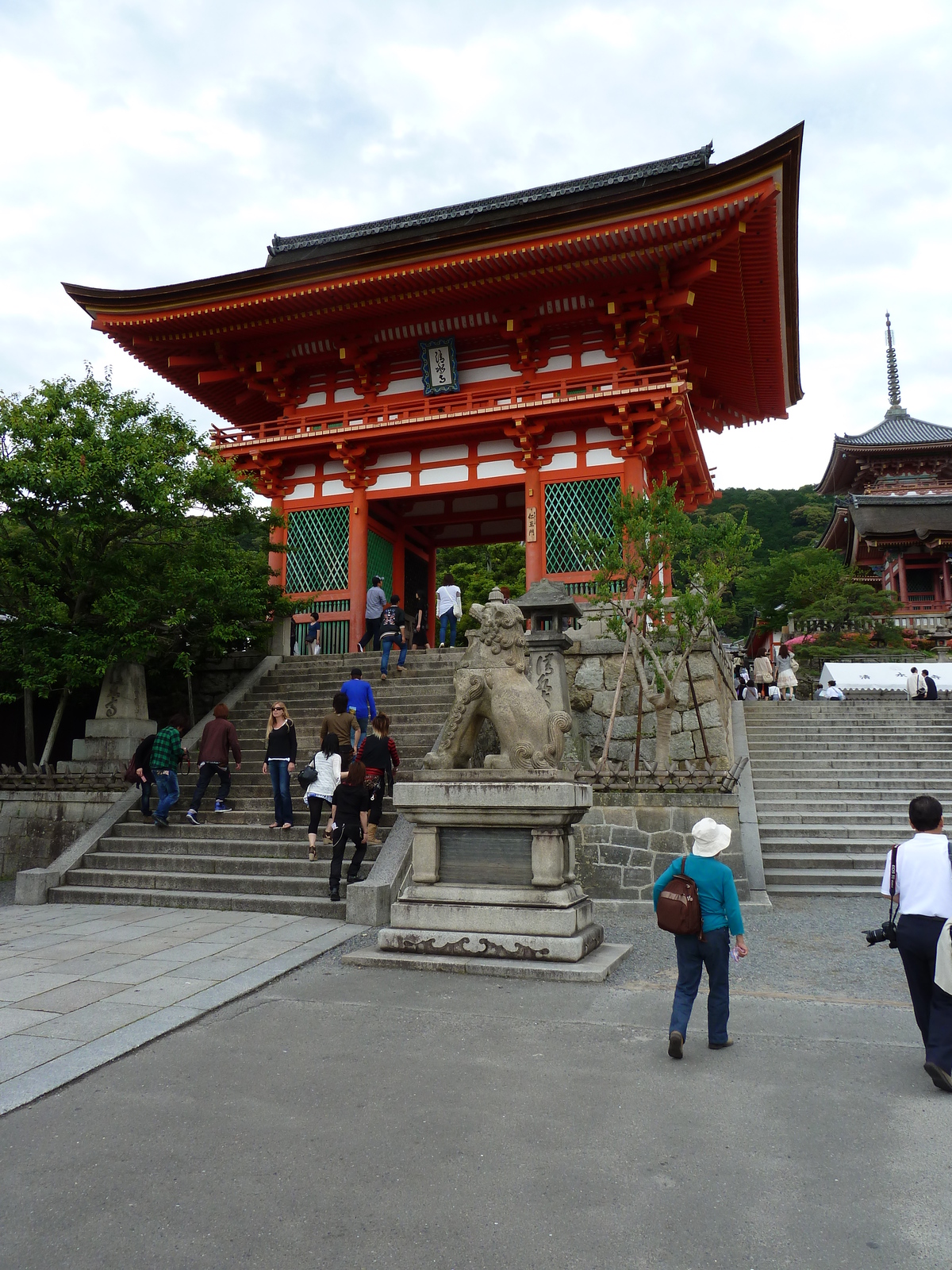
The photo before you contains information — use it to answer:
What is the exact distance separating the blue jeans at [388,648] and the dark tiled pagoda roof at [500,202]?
9.68 m

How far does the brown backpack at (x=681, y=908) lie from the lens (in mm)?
4164

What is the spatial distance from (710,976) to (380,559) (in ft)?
42.1

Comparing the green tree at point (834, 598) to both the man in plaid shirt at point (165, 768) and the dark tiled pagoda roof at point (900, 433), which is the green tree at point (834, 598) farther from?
the man in plaid shirt at point (165, 768)

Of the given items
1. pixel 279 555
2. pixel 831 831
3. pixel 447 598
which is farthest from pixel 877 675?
pixel 279 555

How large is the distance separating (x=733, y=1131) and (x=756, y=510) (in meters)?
56.8

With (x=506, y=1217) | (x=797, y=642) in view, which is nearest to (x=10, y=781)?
(x=506, y=1217)

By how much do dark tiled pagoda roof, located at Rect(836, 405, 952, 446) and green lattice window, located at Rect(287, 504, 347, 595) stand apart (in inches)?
1020

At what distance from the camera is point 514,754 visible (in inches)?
251

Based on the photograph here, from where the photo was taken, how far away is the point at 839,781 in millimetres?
12297

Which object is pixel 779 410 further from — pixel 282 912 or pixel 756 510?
pixel 756 510

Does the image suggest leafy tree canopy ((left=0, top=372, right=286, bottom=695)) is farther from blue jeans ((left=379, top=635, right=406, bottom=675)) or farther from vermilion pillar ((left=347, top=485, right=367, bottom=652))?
vermilion pillar ((left=347, top=485, right=367, bottom=652))

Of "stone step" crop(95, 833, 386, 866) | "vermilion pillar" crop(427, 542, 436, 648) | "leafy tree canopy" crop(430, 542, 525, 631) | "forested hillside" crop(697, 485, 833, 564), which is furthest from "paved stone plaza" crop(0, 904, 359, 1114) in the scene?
"forested hillside" crop(697, 485, 833, 564)

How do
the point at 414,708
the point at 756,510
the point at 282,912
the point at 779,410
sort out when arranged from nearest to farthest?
1. the point at 282,912
2. the point at 414,708
3. the point at 779,410
4. the point at 756,510

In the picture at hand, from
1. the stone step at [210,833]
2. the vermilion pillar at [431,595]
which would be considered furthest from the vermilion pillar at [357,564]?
A: the stone step at [210,833]
